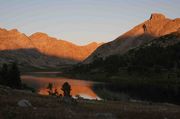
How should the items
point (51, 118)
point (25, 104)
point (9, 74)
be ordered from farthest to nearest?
1. point (9, 74)
2. point (25, 104)
3. point (51, 118)

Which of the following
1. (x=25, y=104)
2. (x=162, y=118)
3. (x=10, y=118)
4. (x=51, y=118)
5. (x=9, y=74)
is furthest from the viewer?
(x=9, y=74)

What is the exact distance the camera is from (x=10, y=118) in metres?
25.7

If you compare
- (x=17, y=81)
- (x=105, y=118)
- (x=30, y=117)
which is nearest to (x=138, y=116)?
(x=105, y=118)

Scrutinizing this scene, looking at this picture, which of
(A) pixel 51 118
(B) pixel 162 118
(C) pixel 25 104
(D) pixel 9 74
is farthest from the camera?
(D) pixel 9 74

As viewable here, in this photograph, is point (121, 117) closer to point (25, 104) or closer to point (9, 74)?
point (25, 104)

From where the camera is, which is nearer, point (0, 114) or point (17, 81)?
point (0, 114)

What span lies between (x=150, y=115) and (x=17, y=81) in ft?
246

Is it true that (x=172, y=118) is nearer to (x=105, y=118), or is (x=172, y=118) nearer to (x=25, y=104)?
(x=105, y=118)

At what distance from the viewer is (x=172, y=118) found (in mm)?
34375

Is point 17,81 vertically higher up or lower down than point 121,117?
higher up

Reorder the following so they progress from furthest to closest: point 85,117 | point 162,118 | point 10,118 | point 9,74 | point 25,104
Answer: point 9,74
point 25,104
point 162,118
point 85,117
point 10,118

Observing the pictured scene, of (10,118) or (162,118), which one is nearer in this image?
(10,118)

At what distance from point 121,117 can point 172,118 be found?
17.9 ft

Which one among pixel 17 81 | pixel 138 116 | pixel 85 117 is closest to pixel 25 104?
pixel 85 117
